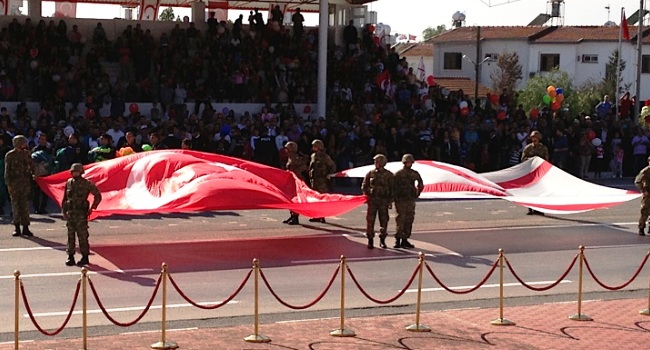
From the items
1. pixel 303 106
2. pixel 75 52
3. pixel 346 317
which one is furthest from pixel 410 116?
pixel 346 317

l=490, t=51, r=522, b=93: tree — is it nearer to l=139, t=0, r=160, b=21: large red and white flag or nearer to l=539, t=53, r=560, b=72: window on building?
l=539, t=53, r=560, b=72: window on building

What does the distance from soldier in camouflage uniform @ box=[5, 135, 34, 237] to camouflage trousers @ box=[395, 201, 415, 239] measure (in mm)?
6391

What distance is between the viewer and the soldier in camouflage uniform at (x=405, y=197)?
19.2 metres

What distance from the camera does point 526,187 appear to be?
22.7m

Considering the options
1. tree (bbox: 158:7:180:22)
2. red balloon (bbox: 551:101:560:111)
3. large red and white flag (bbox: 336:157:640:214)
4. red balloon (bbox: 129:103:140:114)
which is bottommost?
large red and white flag (bbox: 336:157:640:214)

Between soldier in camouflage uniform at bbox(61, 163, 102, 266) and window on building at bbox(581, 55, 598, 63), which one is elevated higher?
window on building at bbox(581, 55, 598, 63)

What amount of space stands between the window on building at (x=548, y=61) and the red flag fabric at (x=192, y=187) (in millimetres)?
62528

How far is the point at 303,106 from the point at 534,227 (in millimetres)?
12423

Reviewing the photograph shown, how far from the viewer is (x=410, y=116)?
3359cm

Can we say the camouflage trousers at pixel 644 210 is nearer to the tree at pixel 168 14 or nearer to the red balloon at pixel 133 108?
the red balloon at pixel 133 108

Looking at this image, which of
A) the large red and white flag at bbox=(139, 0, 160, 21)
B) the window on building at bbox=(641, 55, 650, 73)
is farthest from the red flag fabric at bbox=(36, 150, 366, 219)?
the window on building at bbox=(641, 55, 650, 73)

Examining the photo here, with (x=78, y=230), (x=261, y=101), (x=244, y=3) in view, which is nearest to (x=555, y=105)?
(x=261, y=101)

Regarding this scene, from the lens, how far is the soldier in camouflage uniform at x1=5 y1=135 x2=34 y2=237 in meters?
19.7

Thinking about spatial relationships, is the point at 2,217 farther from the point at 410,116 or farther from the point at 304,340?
the point at 410,116
